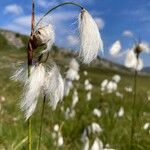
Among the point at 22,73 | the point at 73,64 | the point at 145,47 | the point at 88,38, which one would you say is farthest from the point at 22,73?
the point at 73,64

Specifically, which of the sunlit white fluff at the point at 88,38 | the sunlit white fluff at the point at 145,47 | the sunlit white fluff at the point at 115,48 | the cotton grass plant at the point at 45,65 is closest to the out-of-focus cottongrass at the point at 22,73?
the cotton grass plant at the point at 45,65

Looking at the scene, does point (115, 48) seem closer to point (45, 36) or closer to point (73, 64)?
point (73, 64)

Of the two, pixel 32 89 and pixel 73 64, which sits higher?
pixel 73 64

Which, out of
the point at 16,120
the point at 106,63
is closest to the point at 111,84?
the point at 16,120

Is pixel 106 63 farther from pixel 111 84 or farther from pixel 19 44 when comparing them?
pixel 111 84

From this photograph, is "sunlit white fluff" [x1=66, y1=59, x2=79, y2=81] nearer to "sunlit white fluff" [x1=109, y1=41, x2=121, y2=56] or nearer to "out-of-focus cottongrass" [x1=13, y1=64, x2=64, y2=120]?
"sunlit white fluff" [x1=109, y1=41, x2=121, y2=56]

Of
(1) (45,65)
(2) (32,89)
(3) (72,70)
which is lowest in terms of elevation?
(2) (32,89)

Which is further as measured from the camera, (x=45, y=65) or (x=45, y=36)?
(x=45, y=65)
